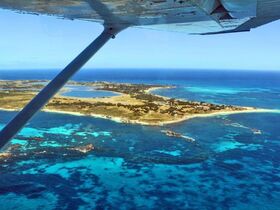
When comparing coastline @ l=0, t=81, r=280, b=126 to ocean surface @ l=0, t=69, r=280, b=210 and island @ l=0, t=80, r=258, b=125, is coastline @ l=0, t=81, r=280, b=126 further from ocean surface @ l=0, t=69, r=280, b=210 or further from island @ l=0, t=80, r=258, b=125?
ocean surface @ l=0, t=69, r=280, b=210

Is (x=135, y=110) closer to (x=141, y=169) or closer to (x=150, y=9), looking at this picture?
(x=141, y=169)

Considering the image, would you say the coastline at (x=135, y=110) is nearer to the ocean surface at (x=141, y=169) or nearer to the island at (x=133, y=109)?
the island at (x=133, y=109)

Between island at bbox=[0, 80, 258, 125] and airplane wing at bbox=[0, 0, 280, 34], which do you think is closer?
airplane wing at bbox=[0, 0, 280, 34]

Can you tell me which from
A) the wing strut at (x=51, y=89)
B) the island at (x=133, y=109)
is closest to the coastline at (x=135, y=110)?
the island at (x=133, y=109)

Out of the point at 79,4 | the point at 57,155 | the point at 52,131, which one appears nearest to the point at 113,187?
the point at 57,155

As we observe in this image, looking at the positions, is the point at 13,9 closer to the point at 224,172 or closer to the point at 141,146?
the point at 224,172

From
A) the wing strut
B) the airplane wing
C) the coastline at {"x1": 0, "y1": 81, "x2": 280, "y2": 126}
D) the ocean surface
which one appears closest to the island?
the coastline at {"x1": 0, "y1": 81, "x2": 280, "y2": 126}
